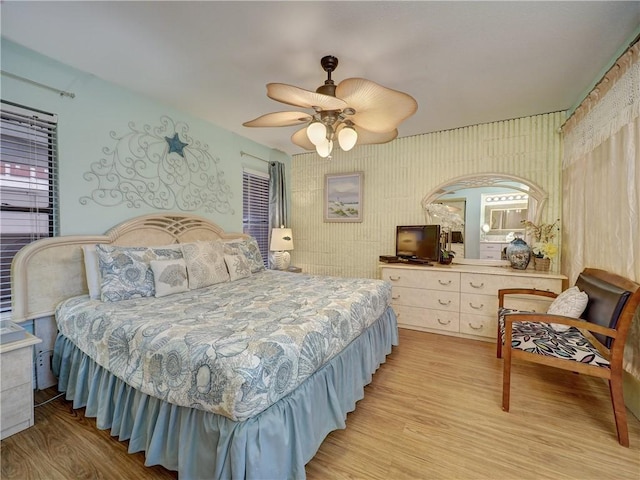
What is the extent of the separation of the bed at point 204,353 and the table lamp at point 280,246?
4.67 feet

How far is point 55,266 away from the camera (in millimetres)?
2121

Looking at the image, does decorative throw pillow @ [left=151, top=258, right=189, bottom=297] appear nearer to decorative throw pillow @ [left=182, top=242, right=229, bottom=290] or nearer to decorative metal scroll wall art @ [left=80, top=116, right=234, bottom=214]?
decorative throw pillow @ [left=182, top=242, right=229, bottom=290]

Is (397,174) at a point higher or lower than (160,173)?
higher

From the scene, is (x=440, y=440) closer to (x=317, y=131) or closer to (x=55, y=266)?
(x=317, y=131)

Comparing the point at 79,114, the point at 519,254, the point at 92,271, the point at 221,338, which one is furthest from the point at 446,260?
the point at 79,114

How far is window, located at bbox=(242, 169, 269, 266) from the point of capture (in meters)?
4.04

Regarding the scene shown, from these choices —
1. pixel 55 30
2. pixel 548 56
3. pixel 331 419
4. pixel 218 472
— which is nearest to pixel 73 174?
pixel 55 30

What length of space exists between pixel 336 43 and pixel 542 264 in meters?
3.10

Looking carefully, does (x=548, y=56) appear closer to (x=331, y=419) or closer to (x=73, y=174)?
(x=331, y=419)

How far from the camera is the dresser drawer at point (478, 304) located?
3.07 m

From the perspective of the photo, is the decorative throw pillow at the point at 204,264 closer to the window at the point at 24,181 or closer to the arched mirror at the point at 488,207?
the window at the point at 24,181

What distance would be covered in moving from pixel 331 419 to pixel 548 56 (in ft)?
9.81

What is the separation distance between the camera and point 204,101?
2838 millimetres

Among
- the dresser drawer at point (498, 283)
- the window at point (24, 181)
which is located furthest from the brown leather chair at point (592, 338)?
the window at point (24, 181)
